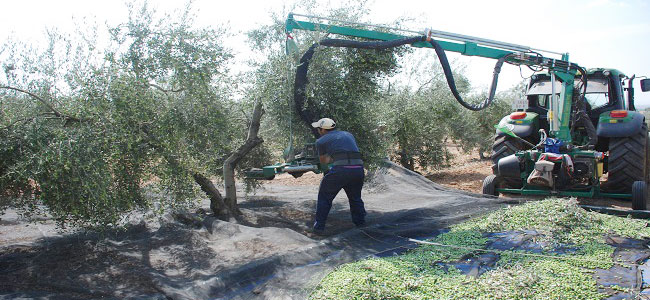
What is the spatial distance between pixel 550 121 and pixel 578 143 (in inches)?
53.9

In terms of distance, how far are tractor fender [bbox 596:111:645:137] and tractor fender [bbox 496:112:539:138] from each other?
110cm

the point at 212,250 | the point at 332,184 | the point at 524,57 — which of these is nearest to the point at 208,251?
the point at 212,250

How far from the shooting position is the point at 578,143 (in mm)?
9133

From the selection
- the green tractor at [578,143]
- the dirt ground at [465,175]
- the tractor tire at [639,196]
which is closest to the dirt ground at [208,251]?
the green tractor at [578,143]

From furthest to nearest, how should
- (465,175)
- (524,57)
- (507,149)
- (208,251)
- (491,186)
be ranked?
1. (465,175)
2. (507,149)
3. (491,186)
4. (524,57)
5. (208,251)

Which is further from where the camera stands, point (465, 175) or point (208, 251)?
point (465, 175)

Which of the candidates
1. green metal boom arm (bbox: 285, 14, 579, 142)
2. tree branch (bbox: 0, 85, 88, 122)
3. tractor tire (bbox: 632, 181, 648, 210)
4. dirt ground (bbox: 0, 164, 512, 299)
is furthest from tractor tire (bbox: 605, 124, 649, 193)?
tree branch (bbox: 0, 85, 88, 122)

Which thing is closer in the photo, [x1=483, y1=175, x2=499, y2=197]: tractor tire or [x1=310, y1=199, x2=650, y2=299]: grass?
[x1=310, y1=199, x2=650, y2=299]: grass

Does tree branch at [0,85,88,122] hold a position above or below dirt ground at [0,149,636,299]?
above

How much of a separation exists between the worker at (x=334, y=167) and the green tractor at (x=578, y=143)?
3.08m

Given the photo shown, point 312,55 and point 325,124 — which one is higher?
point 312,55

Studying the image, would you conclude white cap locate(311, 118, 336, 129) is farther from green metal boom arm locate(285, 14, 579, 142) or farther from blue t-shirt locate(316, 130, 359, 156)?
green metal boom arm locate(285, 14, 579, 142)

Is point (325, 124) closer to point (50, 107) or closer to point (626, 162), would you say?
point (50, 107)

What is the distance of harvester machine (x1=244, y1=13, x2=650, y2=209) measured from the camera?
7113 millimetres
